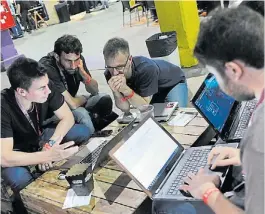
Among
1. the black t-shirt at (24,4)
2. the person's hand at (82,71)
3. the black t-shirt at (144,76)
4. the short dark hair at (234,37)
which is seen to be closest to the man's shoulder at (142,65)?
the black t-shirt at (144,76)

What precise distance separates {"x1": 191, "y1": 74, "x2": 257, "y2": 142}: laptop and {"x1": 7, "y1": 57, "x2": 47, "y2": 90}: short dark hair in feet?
3.40

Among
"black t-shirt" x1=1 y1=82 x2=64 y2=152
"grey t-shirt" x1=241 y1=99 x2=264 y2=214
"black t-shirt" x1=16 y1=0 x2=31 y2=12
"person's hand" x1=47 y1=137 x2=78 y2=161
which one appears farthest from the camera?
"black t-shirt" x1=16 y1=0 x2=31 y2=12

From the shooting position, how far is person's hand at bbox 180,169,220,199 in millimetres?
1250

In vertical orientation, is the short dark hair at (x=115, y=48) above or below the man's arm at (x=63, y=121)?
above

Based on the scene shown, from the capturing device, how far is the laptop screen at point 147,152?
1.43 meters

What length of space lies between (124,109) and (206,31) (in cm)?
158

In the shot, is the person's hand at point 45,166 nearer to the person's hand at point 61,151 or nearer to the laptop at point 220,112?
the person's hand at point 61,151

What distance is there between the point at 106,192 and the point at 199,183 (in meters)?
0.46

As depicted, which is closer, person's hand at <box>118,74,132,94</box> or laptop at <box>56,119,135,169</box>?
laptop at <box>56,119,135,169</box>

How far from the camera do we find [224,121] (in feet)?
5.95

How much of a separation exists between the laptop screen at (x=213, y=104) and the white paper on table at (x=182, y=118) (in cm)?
25

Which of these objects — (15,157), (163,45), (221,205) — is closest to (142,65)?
(15,157)

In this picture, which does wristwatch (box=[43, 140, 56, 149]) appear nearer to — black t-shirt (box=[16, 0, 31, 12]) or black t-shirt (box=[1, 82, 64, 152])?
black t-shirt (box=[1, 82, 64, 152])

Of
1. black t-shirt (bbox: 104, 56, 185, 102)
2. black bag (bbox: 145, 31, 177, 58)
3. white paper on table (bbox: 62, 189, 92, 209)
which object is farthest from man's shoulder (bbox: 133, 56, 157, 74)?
black bag (bbox: 145, 31, 177, 58)
